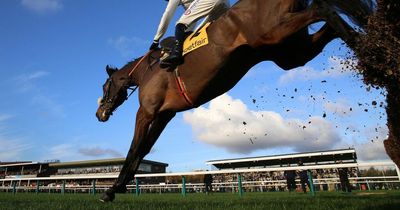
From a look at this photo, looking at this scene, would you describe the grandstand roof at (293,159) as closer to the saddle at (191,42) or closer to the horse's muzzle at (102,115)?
the horse's muzzle at (102,115)

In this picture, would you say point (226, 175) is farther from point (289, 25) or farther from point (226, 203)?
point (289, 25)

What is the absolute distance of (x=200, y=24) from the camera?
17.9 feet

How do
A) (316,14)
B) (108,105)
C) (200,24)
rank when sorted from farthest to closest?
1. (108,105)
2. (200,24)
3. (316,14)

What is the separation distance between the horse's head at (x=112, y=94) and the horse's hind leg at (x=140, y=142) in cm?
130

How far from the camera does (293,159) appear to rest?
43281 mm

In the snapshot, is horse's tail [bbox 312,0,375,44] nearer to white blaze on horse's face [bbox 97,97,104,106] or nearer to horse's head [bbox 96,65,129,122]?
horse's head [bbox 96,65,129,122]

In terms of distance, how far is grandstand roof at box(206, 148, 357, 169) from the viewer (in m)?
39.3

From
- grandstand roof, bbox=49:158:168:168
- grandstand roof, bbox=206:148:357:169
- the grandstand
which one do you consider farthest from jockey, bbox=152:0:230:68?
grandstand roof, bbox=49:158:168:168

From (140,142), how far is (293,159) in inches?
1571

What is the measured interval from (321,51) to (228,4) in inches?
Result: 73.1

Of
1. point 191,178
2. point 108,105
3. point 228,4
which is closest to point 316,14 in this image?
point 228,4

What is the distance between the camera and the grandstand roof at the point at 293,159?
39.3m

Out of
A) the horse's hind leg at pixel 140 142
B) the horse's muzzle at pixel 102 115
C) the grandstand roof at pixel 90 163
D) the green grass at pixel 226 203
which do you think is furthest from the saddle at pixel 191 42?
the grandstand roof at pixel 90 163

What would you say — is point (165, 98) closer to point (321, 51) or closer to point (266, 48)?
point (266, 48)
